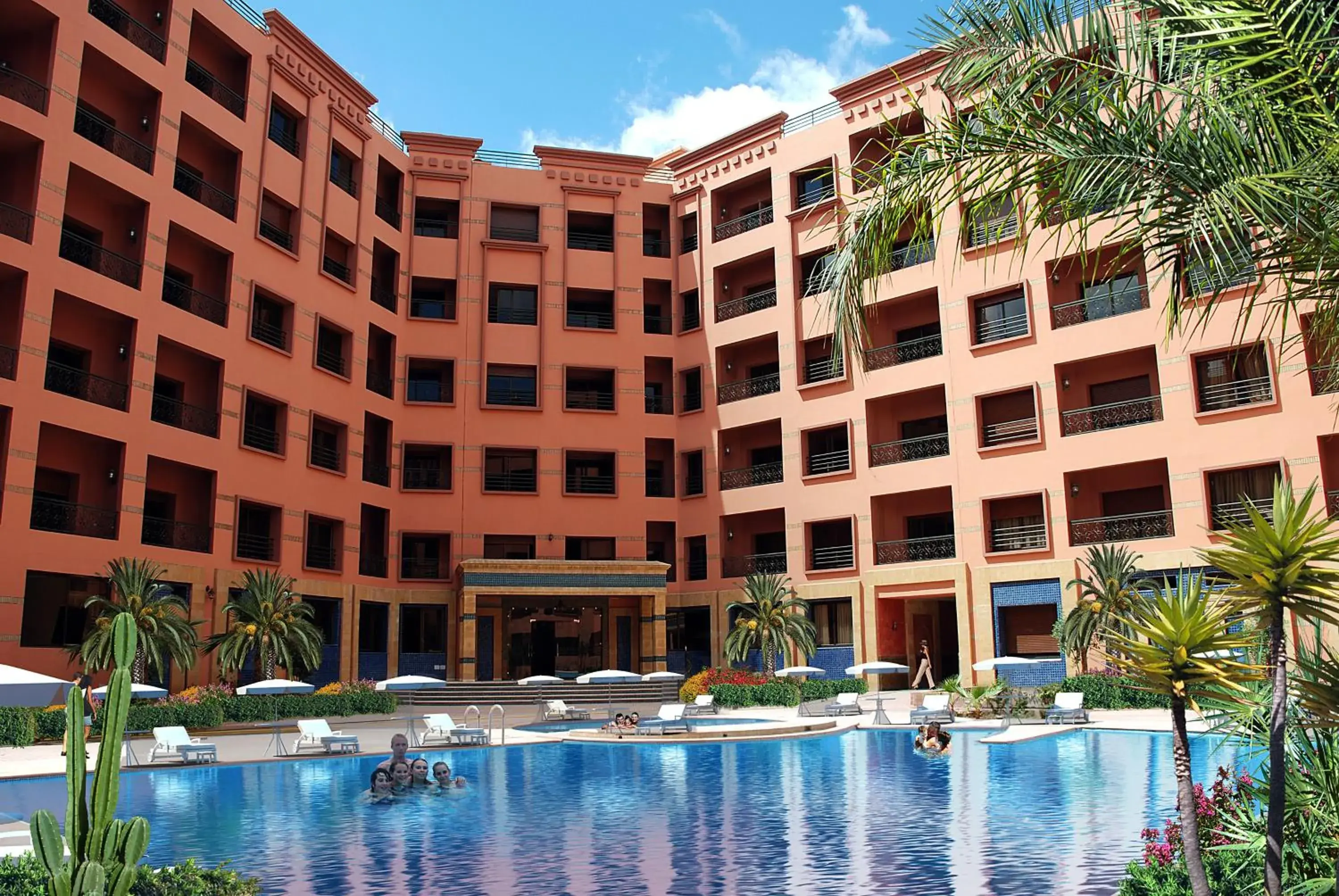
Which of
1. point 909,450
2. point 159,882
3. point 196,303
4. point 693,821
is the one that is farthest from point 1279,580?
point 909,450

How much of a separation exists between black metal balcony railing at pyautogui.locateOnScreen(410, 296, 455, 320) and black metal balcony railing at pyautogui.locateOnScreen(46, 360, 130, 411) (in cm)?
1547

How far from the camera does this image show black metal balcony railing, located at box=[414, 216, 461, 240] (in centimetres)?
4525

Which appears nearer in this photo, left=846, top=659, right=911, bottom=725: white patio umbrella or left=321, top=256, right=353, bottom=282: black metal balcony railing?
left=846, top=659, right=911, bottom=725: white patio umbrella

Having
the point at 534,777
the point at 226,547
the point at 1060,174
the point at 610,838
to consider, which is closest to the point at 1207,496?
the point at 534,777

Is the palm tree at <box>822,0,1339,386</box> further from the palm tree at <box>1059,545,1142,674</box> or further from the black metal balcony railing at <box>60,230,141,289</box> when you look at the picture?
the black metal balcony railing at <box>60,230,141,289</box>

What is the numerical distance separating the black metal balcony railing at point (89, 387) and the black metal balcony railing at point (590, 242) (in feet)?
67.8

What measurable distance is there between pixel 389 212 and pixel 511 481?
1193 centimetres

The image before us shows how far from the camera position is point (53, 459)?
2933 centimetres

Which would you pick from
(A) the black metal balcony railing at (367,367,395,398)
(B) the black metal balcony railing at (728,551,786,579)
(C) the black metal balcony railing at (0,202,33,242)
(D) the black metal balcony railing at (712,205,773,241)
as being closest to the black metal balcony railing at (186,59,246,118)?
(C) the black metal balcony railing at (0,202,33,242)

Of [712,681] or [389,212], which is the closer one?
[712,681]

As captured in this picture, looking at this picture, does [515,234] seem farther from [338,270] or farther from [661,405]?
[661,405]

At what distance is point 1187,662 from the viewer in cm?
650

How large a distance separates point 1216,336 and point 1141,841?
23.8 metres

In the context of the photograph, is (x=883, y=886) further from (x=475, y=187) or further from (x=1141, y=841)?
(x=475, y=187)
